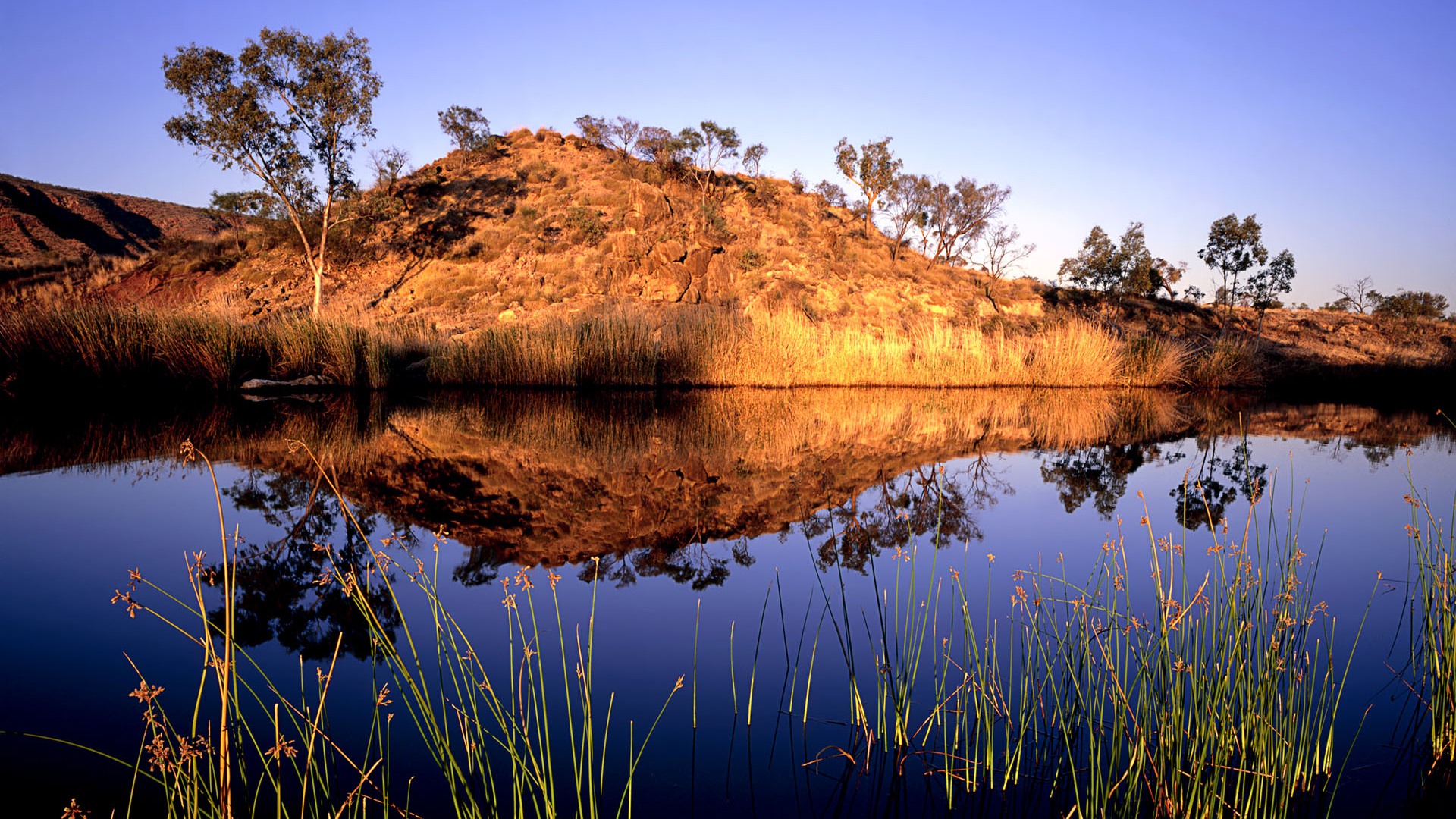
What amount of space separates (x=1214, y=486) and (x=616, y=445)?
4.41 meters

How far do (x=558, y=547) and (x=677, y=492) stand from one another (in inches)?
51.3

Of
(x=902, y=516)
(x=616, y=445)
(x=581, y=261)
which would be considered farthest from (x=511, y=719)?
(x=581, y=261)

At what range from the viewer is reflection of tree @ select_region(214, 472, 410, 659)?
7.89 ft

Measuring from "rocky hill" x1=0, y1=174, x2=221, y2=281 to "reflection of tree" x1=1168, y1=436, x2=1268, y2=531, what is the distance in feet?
106

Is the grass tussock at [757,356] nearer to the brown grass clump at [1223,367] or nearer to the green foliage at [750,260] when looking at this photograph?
the brown grass clump at [1223,367]

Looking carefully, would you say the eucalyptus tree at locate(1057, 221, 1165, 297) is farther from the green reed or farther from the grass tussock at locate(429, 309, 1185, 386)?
the green reed

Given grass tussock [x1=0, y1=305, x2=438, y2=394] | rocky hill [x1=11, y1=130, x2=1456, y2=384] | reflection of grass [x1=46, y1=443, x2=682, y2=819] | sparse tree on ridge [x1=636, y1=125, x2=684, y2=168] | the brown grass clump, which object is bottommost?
reflection of grass [x1=46, y1=443, x2=682, y2=819]

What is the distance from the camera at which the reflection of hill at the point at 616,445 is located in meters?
4.03

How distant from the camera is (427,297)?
2428 centimetres

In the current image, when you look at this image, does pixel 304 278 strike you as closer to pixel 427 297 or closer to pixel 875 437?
Result: pixel 427 297

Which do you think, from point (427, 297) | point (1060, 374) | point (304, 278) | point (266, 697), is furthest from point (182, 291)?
point (266, 697)

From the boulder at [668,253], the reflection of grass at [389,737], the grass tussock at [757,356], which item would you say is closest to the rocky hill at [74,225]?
the boulder at [668,253]

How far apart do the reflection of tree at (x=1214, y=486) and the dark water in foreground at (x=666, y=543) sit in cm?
4

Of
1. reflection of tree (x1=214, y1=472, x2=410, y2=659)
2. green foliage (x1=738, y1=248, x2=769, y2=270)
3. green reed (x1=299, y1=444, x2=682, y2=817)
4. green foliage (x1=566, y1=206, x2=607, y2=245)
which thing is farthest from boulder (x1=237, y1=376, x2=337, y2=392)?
green foliage (x1=738, y1=248, x2=769, y2=270)
